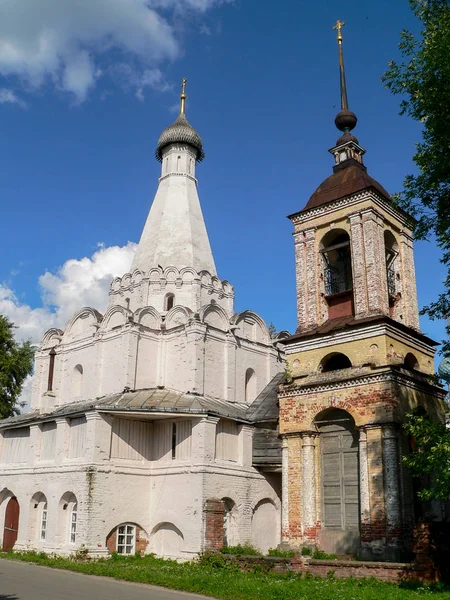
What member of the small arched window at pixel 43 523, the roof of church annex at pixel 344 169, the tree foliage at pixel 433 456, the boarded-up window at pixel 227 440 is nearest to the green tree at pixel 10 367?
the small arched window at pixel 43 523

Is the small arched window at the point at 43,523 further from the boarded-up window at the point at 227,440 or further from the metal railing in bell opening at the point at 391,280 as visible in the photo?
the metal railing in bell opening at the point at 391,280

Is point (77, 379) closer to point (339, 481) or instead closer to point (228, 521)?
point (228, 521)

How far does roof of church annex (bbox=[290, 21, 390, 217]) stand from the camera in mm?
18492

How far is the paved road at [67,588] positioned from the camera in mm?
11594

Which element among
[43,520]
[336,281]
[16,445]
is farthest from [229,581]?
[16,445]

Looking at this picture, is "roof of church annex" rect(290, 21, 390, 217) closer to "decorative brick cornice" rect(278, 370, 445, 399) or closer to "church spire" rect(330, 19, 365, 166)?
"church spire" rect(330, 19, 365, 166)

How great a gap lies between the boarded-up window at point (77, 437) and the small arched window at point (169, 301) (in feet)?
19.4

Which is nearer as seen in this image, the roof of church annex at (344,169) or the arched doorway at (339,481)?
the arched doorway at (339,481)

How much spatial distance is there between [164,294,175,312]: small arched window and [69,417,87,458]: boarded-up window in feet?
19.4

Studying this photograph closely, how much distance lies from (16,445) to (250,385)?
9256 millimetres

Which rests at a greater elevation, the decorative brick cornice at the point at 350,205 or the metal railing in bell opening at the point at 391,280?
the decorative brick cornice at the point at 350,205

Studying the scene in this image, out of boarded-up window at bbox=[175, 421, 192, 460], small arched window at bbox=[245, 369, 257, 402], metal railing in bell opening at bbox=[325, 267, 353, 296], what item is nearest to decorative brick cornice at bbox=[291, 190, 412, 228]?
metal railing in bell opening at bbox=[325, 267, 353, 296]

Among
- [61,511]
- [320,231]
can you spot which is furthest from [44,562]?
[320,231]

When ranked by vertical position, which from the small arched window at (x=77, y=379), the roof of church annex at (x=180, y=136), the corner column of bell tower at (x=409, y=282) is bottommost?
the small arched window at (x=77, y=379)
